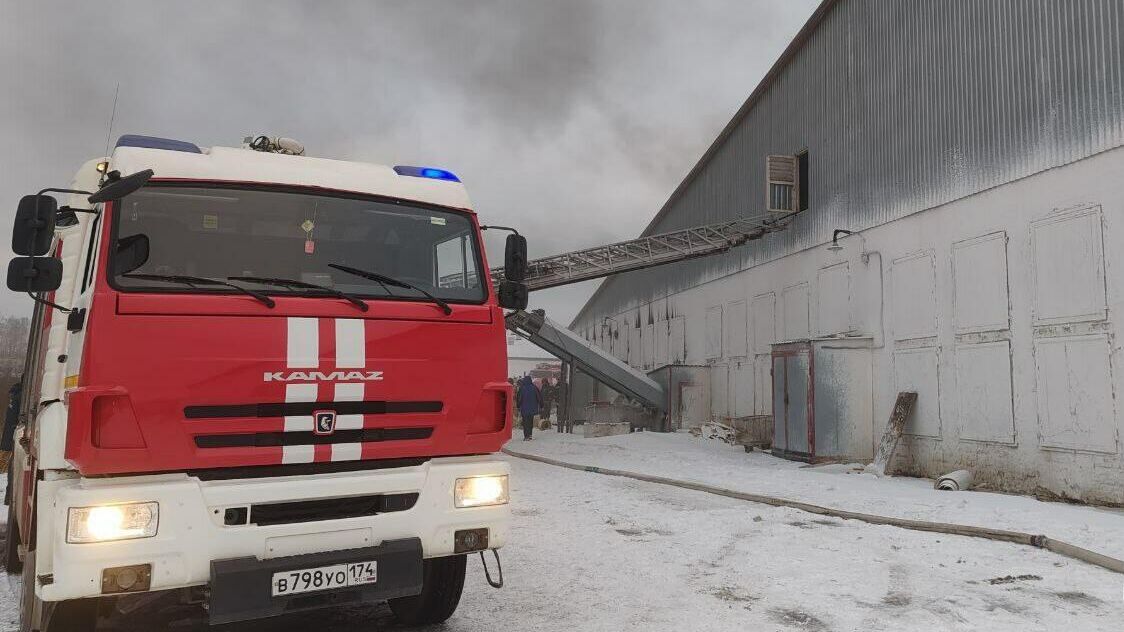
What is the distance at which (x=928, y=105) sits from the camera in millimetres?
12992

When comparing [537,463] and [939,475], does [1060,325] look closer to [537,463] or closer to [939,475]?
[939,475]

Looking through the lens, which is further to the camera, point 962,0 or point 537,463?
point 537,463

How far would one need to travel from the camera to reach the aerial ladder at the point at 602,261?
776 inches

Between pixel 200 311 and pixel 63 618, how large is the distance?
176 centimetres

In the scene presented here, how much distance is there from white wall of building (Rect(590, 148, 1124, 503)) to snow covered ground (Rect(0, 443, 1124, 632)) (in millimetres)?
4148

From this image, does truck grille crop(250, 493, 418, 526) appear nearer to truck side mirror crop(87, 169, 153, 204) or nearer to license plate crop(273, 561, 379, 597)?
license plate crop(273, 561, 379, 597)

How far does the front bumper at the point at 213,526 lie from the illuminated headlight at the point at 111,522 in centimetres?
3

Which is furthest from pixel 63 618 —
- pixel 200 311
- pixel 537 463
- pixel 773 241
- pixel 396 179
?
pixel 773 241

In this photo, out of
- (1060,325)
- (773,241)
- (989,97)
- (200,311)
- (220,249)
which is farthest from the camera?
(773,241)

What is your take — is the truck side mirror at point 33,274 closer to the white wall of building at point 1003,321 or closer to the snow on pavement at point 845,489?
the snow on pavement at point 845,489

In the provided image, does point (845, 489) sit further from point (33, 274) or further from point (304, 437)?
point (33, 274)

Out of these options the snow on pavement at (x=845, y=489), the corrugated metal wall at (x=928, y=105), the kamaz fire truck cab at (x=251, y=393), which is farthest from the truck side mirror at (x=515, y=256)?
the corrugated metal wall at (x=928, y=105)

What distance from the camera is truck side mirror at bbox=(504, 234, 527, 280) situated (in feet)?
17.3

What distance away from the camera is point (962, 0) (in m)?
12.3
